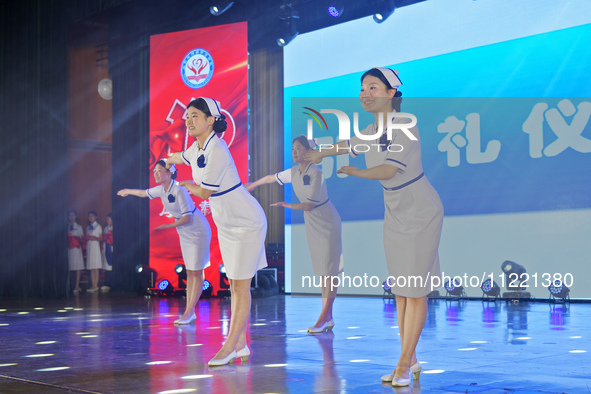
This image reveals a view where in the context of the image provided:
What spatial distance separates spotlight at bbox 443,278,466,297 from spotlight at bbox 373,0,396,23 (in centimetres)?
324

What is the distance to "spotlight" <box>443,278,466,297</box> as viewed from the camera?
7.72 metres

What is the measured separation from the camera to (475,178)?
7754mm

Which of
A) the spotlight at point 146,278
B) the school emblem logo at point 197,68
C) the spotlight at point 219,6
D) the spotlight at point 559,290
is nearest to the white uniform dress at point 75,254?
the spotlight at point 146,278

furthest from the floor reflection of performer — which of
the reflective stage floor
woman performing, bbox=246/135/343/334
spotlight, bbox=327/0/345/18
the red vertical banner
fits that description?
spotlight, bbox=327/0/345/18

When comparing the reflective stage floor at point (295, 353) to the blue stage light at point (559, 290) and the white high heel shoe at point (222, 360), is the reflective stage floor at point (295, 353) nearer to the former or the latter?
the white high heel shoe at point (222, 360)

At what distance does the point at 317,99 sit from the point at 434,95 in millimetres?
1729

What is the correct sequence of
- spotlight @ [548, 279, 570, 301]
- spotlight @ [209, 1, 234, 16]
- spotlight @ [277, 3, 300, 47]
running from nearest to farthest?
spotlight @ [548, 279, 570, 301], spotlight @ [209, 1, 234, 16], spotlight @ [277, 3, 300, 47]

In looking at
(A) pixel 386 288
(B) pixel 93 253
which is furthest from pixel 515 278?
(B) pixel 93 253

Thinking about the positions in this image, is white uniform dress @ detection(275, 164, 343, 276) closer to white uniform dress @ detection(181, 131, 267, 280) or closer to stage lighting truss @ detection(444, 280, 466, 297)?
white uniform dress @ detection(181, 131, 267, 280)

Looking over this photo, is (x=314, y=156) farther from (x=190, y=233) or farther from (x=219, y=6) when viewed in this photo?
(x=219, y=6)

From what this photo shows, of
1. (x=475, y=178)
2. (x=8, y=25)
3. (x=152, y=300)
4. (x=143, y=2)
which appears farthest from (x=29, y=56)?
(x=475, y=178)

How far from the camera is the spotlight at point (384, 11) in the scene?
7948 millimetres

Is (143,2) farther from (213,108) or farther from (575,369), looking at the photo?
(575,369)

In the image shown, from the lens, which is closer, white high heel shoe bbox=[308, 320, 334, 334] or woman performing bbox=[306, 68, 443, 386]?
woman performing bbox=[306, 68, 443, 386]
